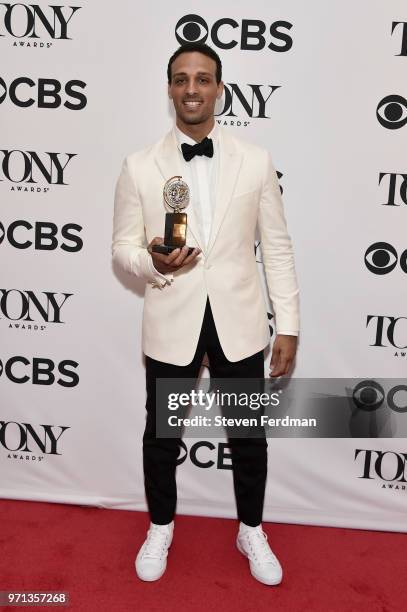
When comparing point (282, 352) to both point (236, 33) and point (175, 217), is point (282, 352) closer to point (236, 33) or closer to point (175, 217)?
point (175, 217)

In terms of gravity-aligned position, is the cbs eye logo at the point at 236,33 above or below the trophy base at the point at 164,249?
above

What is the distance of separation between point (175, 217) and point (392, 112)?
3.81ft

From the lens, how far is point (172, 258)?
193cm

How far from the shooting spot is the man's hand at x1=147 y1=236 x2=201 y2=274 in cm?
192

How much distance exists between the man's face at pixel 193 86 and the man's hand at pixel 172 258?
477 mm

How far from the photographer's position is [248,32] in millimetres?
2514

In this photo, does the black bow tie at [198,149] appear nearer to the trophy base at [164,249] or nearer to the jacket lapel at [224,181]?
the jacket lapel at [224,181]

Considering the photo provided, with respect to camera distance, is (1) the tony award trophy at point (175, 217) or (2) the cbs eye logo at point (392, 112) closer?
(1) the tony award trophy at point (175, 217)

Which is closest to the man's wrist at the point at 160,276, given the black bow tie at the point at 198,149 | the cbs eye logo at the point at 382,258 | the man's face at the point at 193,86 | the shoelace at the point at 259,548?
the black bow tie at the point at 198,149

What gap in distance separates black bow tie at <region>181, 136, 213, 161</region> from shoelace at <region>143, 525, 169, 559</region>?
4.85ft

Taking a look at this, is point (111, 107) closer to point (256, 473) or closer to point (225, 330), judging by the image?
point (225, 330)

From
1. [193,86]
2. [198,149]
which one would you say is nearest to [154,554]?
[198,149]

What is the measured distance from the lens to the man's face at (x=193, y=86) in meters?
2.09

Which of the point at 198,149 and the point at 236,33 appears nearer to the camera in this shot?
the point at 198,149
